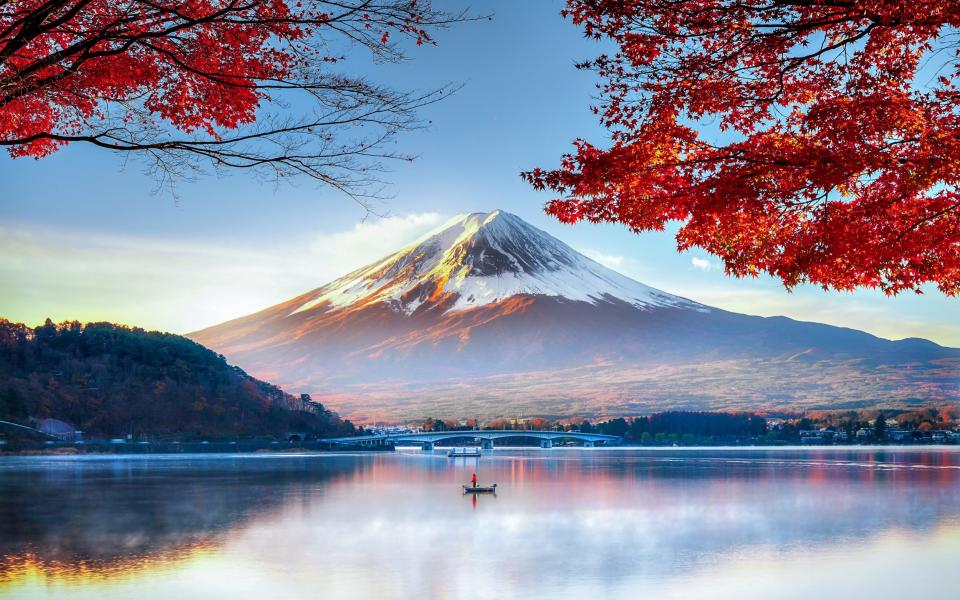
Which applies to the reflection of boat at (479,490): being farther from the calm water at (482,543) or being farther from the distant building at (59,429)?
the distant building at (59,429)

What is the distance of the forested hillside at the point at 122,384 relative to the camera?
100 m

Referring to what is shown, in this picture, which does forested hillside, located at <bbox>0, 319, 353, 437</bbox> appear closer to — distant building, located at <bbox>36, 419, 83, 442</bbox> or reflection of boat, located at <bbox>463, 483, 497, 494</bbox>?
distant building, located at <bbox>36, 419, 83, 442</bbox>

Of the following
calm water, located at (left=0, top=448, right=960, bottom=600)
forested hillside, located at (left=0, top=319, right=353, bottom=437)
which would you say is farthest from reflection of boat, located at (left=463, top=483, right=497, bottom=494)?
forested hillside, located at (left=0, top=319, right=353, bottom=437)

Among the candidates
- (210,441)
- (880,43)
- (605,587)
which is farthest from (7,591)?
(210,441)

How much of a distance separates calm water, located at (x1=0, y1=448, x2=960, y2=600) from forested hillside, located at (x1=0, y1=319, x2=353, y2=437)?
222ft

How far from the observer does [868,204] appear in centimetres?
1035

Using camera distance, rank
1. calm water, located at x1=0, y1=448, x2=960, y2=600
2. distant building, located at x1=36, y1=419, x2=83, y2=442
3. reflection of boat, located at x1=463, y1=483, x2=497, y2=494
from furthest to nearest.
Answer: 1. distant building, located at x1=36, y1=419, x2=83, y2=442
2. reflection of boat, located at x1=463, y1=483, x2=497, y2=494
3. calm water, located at x1=0, y1=448, x2=960, y2=600

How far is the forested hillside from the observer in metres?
100

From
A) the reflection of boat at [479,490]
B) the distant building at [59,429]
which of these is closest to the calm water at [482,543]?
the reflection of boat at [479,490]

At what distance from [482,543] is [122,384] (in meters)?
92.5

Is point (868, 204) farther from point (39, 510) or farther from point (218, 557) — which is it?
point (39, 510)

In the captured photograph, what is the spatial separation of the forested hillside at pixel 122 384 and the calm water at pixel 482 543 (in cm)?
6767

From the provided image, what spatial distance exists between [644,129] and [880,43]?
2.53 m

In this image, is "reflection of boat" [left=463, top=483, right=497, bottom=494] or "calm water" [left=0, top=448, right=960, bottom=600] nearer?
"calm water" [left=0, top=448, right=960, bottom=600]
